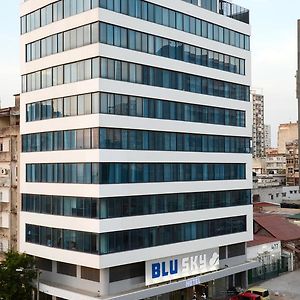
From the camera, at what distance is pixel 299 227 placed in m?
62.7

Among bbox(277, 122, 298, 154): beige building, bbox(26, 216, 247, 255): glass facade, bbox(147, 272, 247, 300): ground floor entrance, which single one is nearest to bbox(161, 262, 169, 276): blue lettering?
bbox(26, 216, 247, 255): glass facade

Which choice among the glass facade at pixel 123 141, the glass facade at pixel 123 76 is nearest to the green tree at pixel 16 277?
Result: the glass facade at pixel 123 141

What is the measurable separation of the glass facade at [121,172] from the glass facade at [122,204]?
1.35 metres

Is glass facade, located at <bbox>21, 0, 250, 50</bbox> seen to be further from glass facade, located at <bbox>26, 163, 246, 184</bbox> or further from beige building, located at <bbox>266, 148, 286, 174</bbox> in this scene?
beige building, located at <bbox>266, 148, 286, 174</bbox>

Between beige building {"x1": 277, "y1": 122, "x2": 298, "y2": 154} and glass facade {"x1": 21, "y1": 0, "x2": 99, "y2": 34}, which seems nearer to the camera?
glass facade {"x1": 21, "y1": 0, "x2": 99, "y2": 34}


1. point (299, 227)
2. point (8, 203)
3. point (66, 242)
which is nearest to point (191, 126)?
point (66, 242)

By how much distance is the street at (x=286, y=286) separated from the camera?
46.6 meters

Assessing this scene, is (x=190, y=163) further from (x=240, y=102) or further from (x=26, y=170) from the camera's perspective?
(x=26, y=170)

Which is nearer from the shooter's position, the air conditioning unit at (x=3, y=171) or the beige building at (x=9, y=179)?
the beige building at (x=9, y=179)

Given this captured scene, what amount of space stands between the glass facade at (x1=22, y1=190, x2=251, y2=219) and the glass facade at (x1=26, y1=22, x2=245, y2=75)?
11.7 metres

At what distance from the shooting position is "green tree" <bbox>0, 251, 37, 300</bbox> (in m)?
39.3

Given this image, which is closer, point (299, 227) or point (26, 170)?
point (26, 170)

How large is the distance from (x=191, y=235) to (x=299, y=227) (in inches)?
958

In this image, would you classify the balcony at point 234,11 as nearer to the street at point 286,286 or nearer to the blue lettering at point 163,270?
the blue lettering at point 163,270
